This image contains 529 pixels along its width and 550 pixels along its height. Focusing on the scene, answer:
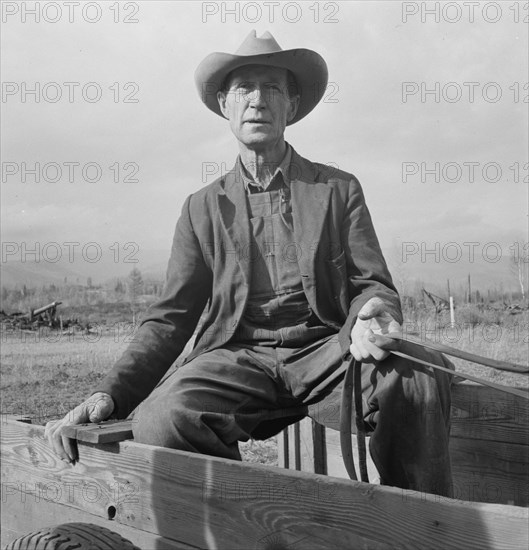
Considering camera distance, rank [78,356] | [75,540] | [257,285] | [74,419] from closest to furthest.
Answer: [75,540] → [74,419] → [257,285] → [78,356]

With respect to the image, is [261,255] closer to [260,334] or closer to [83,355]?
[260,334]

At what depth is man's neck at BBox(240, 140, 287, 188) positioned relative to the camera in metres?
2.42

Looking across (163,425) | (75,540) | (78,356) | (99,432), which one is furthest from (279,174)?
(78,356)

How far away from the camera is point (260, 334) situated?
7.68ft

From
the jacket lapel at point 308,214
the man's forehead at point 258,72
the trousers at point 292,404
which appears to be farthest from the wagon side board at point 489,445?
the man's forehead at point 258,72

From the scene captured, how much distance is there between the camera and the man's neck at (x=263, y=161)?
2.42 m

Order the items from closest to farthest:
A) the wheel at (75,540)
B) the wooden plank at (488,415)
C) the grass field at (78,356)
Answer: the wheel at (75,540), the wooden plank at (488,415), the grass field at (78,356)

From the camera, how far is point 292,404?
91.1 inches

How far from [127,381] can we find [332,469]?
1.45m

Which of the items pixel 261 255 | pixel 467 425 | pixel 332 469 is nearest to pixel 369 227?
pixel 261 255

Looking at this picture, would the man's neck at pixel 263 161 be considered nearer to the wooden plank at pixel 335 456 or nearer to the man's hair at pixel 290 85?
the man's hair at pixel 290 85

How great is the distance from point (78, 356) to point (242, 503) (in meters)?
7.39

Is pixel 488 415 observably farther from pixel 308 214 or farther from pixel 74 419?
pixel 74 419

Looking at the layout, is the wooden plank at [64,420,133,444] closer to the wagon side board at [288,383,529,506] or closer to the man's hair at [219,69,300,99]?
the wagon side board at [288,383,529,506]
